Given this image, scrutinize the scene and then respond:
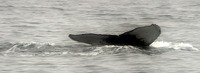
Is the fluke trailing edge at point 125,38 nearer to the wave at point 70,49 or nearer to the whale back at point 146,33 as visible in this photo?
the whale back at point 146,33

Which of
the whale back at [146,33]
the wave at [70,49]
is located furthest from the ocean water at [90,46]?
the whale back at [146,33]

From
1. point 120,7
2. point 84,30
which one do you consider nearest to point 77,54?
point 84,30

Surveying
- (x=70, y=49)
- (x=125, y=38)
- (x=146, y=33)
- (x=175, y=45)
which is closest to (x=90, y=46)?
(x=70, y=49)

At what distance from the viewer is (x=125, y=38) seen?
2233 centimetres

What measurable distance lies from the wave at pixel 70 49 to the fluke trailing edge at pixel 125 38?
8.4 inches

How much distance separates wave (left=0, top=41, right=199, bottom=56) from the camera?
2148 cm

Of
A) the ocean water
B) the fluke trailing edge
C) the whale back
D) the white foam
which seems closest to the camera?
the ocean water

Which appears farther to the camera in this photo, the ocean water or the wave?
the wave

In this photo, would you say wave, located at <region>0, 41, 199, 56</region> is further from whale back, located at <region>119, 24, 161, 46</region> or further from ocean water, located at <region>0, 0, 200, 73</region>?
whale back, located at <region>119, 24, 161, 46</region>

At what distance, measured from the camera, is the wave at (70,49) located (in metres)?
21.5

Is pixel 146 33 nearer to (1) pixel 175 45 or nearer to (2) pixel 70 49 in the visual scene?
(2) pixel 70 49

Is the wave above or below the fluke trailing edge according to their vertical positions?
below

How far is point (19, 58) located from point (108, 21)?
17084mm

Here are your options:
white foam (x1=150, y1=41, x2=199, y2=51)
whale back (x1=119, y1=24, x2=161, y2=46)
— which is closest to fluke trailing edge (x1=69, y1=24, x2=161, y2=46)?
whale back (x1=119, y1=24, x2=161, y2=46)
